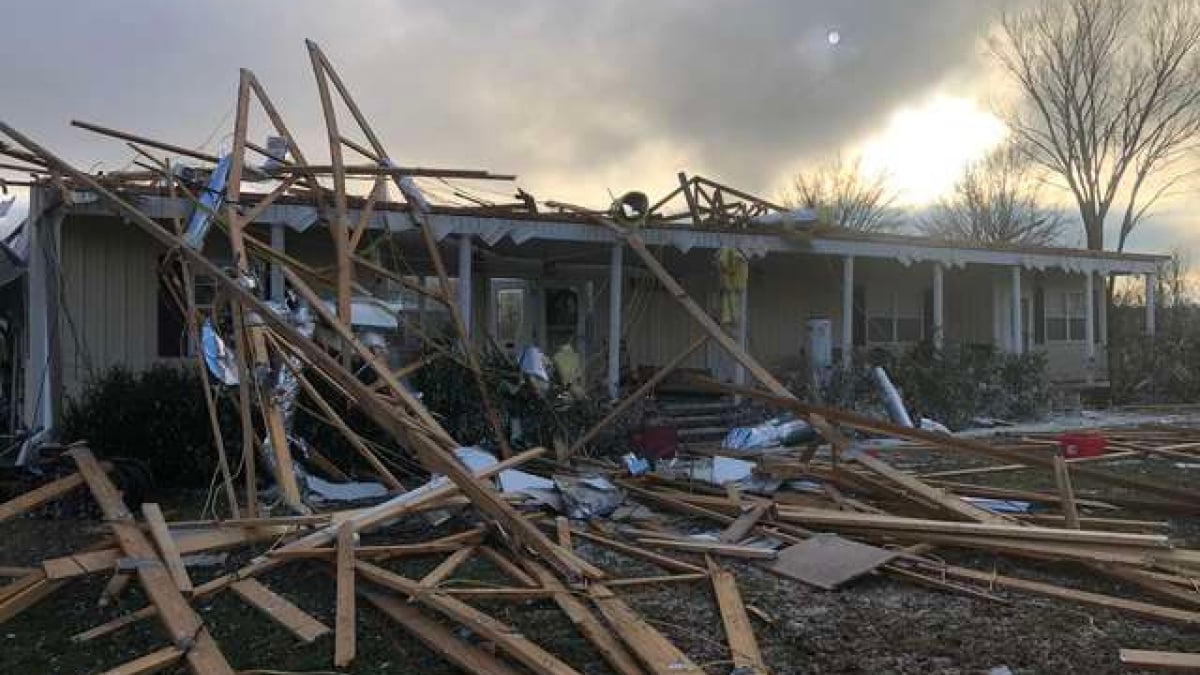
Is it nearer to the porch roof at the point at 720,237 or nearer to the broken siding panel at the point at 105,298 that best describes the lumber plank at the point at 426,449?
the porch roof at the point at 720,237

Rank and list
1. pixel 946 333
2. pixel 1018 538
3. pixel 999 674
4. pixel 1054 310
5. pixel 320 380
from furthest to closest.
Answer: pixel 1054 310 < pixel 946 333 < pixel 320 380 < pixel 1018 538 < pixel 999 674

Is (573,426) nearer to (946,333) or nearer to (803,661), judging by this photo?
(803,661)

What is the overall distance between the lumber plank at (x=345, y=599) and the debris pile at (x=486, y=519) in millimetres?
16

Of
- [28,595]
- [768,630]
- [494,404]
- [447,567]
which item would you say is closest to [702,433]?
[494,404]

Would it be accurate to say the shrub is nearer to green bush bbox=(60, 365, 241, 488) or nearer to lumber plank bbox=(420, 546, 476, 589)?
green bush bbox=(60, 365, 241, 488)

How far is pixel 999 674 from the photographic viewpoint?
4.58 metres

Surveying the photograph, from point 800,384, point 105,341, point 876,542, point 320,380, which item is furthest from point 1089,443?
point 105,341

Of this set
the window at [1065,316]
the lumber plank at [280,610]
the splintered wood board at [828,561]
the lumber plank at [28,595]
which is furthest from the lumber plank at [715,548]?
the window at [1065,316]

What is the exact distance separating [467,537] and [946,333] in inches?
625

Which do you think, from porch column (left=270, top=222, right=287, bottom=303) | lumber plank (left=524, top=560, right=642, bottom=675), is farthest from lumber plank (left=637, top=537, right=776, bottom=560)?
porch column (left=270, top=222, right=287, bottom=303)

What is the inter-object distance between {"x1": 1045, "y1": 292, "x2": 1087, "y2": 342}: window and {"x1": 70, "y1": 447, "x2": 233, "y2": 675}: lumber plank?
19.6 m

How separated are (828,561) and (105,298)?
9.50 m

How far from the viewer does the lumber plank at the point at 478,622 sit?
4.54 meters

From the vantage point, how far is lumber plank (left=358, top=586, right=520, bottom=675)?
15.2ft
